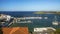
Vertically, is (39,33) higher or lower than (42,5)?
lower

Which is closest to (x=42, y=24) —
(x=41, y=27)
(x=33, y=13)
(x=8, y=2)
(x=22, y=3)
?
(x=41, y=27)

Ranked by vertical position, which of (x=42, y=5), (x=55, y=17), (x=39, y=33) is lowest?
(x=39, y=33)

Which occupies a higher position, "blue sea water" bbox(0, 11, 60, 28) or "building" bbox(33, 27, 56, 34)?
"blue sea water" bbox(0, 11, 60, 28)

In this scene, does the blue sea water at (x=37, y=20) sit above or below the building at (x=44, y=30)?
above

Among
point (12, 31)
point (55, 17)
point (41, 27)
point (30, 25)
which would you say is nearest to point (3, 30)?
point (12, 31)

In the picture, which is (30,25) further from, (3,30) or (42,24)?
(3,30)

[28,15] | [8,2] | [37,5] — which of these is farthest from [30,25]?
[8,2]

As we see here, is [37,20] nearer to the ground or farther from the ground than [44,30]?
farther from the ground

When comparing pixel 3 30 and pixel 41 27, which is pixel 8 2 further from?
pixel 41 27

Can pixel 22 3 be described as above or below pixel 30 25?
above
